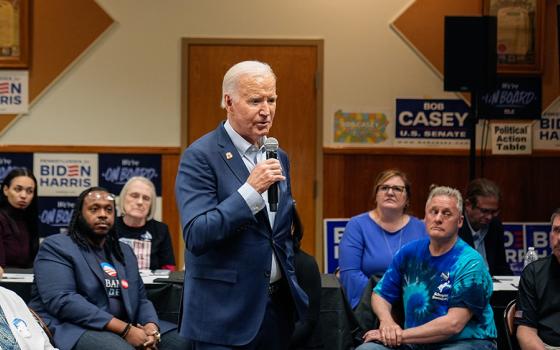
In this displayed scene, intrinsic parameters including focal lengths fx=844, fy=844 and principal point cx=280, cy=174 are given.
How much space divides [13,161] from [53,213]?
21.8 inches

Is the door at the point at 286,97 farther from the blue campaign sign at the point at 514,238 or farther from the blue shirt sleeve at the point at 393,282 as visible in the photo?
the blue shirt sleeve at the point at 393,282

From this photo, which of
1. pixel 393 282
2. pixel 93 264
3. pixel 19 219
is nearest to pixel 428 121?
pixel 393 282

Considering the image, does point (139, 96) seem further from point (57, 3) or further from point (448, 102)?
point (448, 102)

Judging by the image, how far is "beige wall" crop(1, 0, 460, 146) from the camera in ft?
23.7

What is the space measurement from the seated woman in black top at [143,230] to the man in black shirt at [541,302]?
2.37 m

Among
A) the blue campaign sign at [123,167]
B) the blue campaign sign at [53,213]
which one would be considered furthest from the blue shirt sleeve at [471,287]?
the blue campaign sign at [53,213]

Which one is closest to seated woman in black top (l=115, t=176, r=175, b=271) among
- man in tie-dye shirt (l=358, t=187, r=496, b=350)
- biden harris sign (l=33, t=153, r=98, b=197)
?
biden harris sign (l=33, t=153, r=98, b=197)

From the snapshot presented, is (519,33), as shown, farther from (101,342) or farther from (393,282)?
(101,342)

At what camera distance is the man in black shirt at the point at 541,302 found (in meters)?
4.06

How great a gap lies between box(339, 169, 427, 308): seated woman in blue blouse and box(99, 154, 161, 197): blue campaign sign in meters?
2.60

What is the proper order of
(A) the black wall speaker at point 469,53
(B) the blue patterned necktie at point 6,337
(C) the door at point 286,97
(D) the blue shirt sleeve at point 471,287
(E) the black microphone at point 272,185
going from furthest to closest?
1. (C) the door at point 286,97
2. (A) the black wall speaker at point 469,53
3. (D) the blue shirt sleeve at point 471,287
4. (B) the blue patterned necktie at point 6,337
5. (E) the black microphone at point 272,185

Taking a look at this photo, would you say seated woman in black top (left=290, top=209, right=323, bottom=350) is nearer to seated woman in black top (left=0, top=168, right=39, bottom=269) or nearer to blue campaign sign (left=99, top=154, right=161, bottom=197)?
seated woman in black top (left=0, top=168, right=39, bottom=269)

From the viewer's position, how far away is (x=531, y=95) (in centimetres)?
731

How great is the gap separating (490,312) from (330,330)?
860 mm
